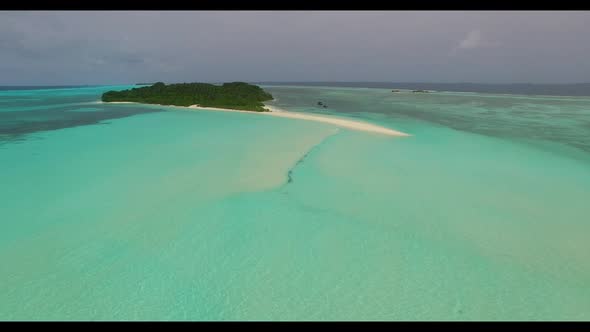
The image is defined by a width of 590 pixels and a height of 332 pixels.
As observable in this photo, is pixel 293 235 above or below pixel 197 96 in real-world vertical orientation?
below

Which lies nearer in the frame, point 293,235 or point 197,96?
point 293,235

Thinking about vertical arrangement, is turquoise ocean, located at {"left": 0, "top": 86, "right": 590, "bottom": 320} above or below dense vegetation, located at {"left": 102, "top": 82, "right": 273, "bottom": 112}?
below

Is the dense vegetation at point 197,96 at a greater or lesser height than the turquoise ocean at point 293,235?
greater

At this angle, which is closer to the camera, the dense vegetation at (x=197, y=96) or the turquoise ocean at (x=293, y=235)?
the turquoise ocean at (x=293, y=235)

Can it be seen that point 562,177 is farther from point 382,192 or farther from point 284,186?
point 284,186

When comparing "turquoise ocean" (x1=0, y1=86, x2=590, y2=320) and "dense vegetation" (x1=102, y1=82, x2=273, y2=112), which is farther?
"dense vegetation" (x1=102, y1=82, x2=273, y2=112)

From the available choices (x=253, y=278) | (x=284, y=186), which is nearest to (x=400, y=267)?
(x=253, y=278)
